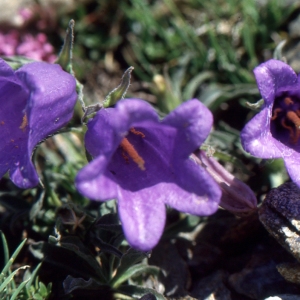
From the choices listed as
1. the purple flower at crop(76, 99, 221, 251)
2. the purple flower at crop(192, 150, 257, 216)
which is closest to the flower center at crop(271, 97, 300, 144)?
the purple flower at crop(192, 150, 257, 216)

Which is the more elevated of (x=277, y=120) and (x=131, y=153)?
(x=131, y=153)

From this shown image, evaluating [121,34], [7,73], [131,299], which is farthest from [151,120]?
[121,34]

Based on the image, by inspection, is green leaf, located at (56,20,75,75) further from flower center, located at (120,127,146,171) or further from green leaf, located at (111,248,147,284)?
green leaf, located at (111,248,147,284)

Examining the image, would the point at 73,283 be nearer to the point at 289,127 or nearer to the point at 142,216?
the point at 142,216

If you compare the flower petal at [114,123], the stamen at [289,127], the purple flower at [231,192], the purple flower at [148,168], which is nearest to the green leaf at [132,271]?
the purple flower at [231,192]

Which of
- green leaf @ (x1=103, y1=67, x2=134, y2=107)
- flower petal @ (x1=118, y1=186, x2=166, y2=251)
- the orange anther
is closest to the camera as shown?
flower petal @ (x1=118, y1=186, x2=166, y2=251)

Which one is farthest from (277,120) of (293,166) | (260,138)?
(260,138)

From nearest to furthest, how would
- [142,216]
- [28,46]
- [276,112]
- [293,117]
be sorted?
[142,216]
[293,117]
[276,112]
[28,46]

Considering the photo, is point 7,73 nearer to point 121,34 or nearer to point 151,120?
point 151,120
